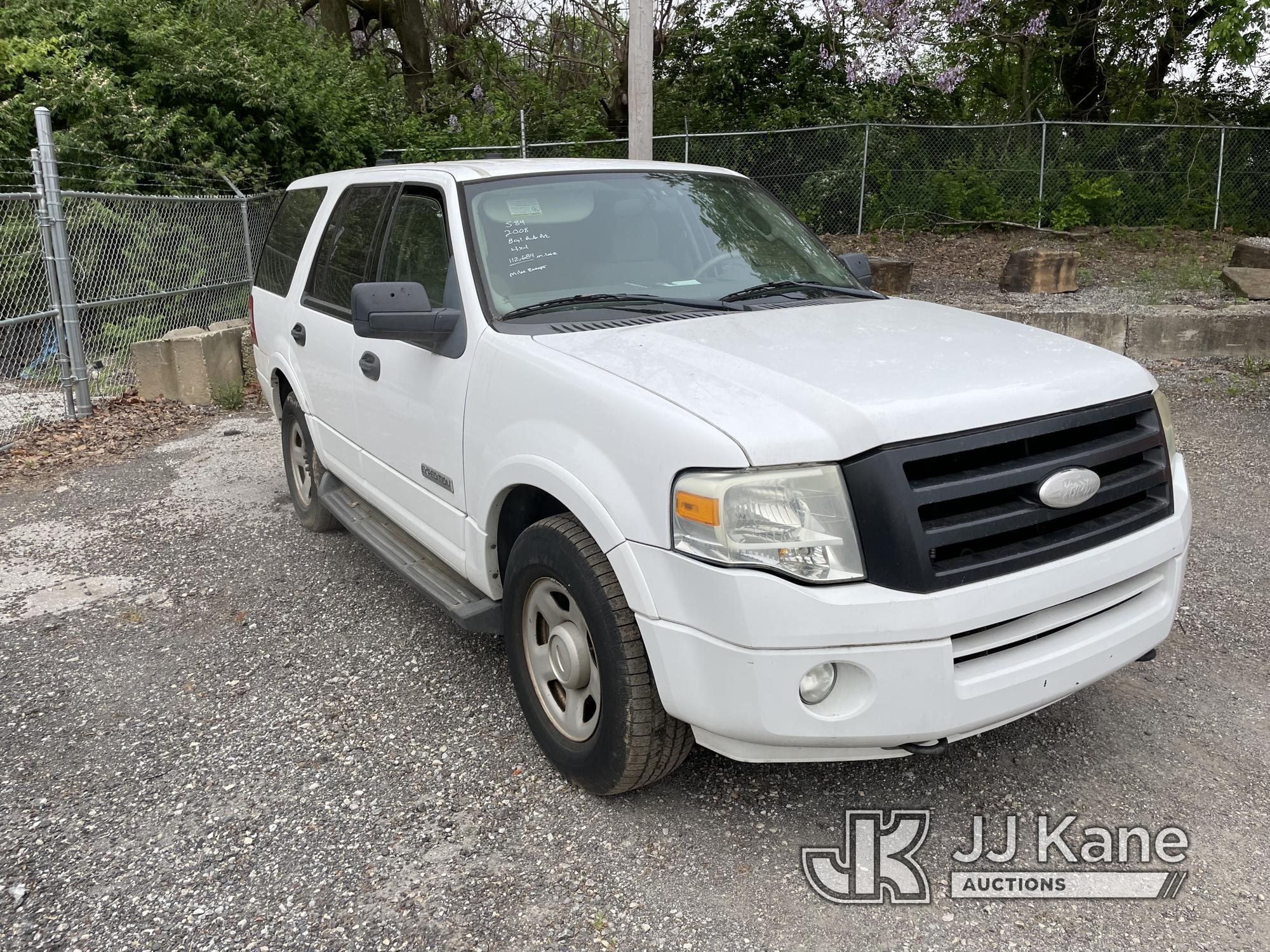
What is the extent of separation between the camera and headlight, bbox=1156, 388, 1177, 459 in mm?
3027

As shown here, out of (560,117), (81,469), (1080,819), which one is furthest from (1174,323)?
(560,117)

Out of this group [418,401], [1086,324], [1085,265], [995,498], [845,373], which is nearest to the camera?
[995,498]

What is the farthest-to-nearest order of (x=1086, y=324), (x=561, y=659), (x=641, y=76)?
(x=641, y=76)
(x=1086, y=324)
(x=561, y=659)

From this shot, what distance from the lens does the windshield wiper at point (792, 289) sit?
12.2 feet

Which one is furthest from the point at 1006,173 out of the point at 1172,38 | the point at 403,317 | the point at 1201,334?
the point at 403,317

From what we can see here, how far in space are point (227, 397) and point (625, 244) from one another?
6.45m

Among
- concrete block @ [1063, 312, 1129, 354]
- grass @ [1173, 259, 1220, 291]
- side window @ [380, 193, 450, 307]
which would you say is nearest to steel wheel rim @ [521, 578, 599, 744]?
side window @ [380, 193, 450, 307]

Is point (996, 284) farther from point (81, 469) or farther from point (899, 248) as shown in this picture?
point (81, 469)

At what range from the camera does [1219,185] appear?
602 inches

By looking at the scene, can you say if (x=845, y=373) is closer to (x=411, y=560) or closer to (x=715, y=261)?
(x=715, y=261)

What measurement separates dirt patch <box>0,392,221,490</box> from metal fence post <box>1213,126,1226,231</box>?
14297mm

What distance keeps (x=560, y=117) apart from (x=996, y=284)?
8.65 metres

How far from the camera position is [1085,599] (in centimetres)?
278

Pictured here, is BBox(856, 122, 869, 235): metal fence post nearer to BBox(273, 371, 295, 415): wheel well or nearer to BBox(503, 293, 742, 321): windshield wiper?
BBox(273, 371, 295, 415): wheel well
